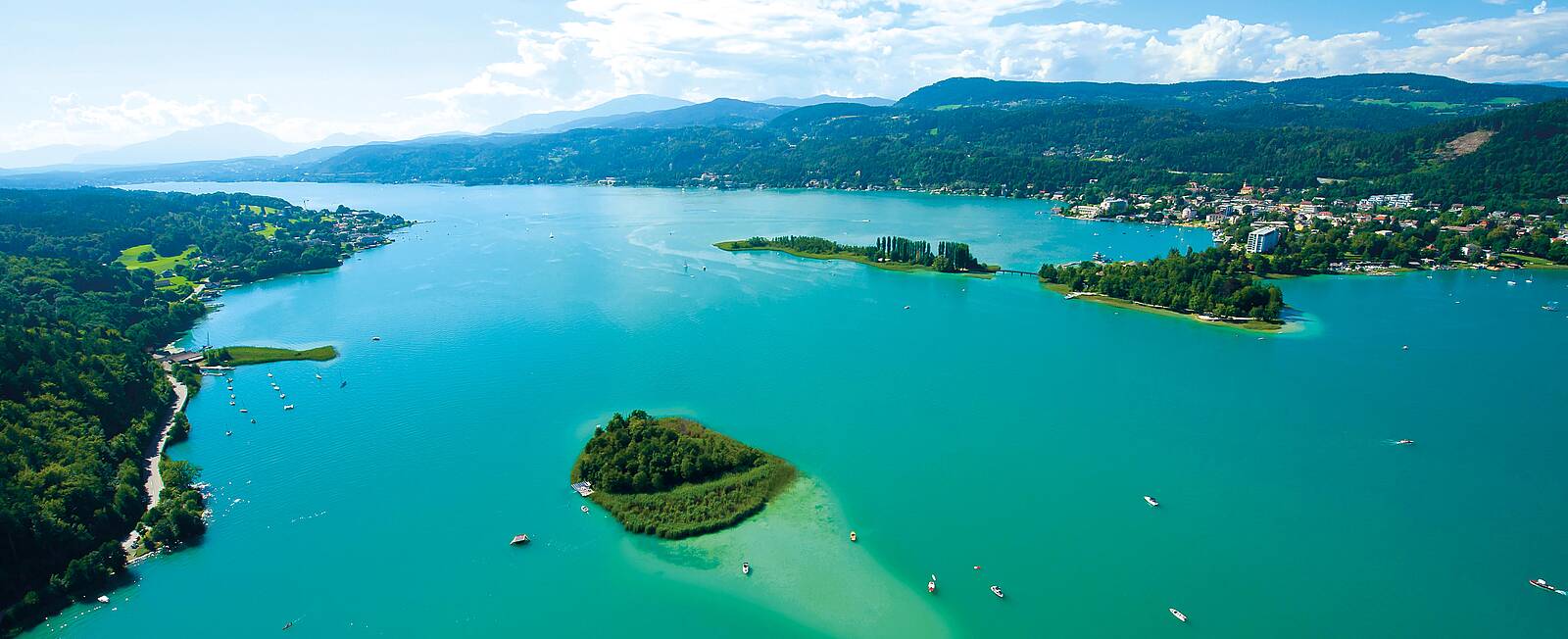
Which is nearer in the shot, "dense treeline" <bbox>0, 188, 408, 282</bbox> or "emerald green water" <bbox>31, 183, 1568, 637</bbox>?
"emerald green water" <bbox>31, 183, 1568, 637</bbox>

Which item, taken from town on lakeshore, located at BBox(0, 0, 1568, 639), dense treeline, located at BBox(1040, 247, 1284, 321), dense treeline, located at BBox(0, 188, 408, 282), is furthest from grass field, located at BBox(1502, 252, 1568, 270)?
dense treeline, located at BBox(0, 188, 408, 282)

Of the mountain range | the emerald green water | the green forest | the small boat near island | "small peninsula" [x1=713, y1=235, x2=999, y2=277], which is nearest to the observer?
the small boat near island

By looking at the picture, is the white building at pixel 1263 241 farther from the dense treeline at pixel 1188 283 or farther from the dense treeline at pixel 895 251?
the dense treeline at pixel 895 251

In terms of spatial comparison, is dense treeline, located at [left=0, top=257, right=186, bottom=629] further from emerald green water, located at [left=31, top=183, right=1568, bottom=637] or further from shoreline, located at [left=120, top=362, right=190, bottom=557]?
emerald green water, located at [left=31, top=183, right=1568, bottom=637]

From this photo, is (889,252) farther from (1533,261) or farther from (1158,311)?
(1533,261)

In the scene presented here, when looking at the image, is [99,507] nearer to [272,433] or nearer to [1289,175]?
[272,433]

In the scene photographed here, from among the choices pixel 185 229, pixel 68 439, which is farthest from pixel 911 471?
pixel 185 229

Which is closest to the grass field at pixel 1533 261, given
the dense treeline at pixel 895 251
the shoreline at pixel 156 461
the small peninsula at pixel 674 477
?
the dense treeline at pixel 895 251
